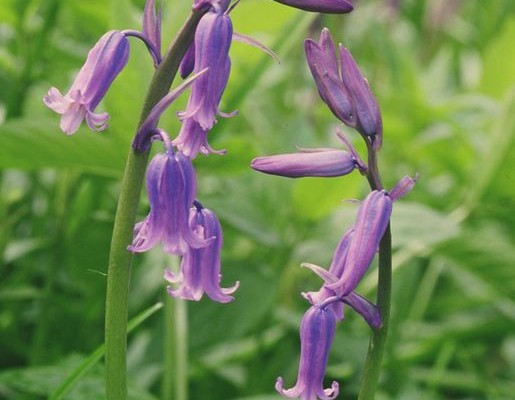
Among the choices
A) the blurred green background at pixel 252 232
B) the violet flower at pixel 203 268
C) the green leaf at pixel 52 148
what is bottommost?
the blurred green background at pixel 252 232

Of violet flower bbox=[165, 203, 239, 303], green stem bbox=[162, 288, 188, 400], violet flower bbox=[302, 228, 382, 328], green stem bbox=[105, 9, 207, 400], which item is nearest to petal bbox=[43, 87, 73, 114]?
green stem bbox=[105, 9, 207, 400]

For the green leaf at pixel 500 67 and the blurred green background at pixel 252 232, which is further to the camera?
the green leaf at pixel 500 67

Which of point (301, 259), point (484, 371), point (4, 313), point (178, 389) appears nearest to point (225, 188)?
point (301, 259)

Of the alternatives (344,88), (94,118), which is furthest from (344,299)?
(94,118)

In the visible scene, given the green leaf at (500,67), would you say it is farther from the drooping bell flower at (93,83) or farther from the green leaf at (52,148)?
the drooping bell flower at (93,83)

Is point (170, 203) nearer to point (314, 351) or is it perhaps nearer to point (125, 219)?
point (125, 219)

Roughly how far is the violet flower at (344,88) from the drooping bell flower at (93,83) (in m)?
0.23

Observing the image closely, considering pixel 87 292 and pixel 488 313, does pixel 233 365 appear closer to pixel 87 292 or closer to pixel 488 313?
pixel 87 292

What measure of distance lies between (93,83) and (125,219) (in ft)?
0.55

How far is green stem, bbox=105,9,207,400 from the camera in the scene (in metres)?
1.21

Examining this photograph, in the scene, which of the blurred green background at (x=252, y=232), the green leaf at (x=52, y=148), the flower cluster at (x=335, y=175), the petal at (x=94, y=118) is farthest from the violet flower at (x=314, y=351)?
the green leaf at (x=52, y=148)

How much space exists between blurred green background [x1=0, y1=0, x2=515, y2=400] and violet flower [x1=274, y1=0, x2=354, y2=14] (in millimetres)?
792

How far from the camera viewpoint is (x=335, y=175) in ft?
4.09

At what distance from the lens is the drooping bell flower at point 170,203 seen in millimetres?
1205
